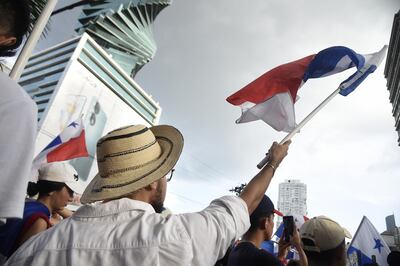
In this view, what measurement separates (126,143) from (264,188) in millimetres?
642

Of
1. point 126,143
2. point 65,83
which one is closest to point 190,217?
point 126,143

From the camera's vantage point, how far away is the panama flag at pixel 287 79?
10.9ft

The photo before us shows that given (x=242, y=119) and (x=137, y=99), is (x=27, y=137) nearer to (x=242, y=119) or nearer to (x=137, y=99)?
(x=242, y=119)

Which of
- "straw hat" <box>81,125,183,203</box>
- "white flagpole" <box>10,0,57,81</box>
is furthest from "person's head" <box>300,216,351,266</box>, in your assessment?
"white flagpole" <box>10,0,57,81</box>

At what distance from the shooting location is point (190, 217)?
100cm

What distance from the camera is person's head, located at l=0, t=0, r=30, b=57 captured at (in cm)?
114

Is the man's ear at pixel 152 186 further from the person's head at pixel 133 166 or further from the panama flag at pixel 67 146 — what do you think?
the panama flag at pixel 67 146

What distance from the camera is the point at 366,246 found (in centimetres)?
387

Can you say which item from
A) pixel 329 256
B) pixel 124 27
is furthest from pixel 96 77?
pixel 329 256

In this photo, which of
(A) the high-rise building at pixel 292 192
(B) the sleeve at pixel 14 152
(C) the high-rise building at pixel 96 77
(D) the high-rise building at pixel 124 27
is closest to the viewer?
(B) the sleeve at pixel 14 152

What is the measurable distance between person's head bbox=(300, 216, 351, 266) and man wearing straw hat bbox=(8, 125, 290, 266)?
3.61 ft

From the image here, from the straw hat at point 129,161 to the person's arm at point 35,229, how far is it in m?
0.69

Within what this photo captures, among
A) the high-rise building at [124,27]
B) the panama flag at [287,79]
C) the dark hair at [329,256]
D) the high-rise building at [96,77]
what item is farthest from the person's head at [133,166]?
the high-rise building at [124,27]

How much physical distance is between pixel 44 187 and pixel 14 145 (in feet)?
5.76
